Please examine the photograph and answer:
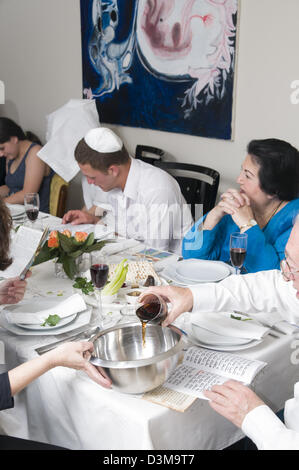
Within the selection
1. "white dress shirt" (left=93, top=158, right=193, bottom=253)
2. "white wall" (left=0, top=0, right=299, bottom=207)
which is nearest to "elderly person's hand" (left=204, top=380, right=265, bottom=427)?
"white dress shirt" (left=93, top=158, right=193, bottom=253)

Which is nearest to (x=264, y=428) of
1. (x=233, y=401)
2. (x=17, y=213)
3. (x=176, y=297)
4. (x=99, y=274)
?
(x=233, y=401)

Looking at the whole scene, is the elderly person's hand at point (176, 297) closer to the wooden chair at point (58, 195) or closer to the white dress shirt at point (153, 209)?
the white dress shirt at point (153, 209)

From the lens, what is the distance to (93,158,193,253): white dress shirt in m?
2.44

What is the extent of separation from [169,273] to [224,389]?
73cm

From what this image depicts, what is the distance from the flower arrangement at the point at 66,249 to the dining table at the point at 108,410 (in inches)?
11.9

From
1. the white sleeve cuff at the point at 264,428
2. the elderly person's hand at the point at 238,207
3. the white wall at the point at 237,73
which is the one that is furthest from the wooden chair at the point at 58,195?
the white sleeve cuff at the point at 264,428

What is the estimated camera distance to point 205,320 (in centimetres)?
146

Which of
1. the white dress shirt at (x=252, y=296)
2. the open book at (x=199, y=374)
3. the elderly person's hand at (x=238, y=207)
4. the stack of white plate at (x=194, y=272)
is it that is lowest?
the open book at (x=199, y=374)

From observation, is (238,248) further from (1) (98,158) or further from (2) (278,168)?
(1) (98,158)

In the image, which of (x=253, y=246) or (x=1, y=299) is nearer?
(x=1, y=299)

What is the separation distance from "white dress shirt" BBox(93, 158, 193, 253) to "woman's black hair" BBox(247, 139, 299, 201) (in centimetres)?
56

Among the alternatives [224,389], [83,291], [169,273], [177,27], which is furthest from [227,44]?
[224,389]

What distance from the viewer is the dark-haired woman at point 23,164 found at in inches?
133
